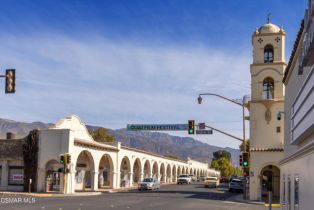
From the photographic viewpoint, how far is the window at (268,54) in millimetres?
39594

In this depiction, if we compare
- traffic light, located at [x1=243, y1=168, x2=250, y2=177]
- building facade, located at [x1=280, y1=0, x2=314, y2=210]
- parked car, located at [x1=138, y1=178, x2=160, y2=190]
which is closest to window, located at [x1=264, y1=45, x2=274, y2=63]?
traffic light, located at [x1=243, y1=168, x2=250, y2=177]

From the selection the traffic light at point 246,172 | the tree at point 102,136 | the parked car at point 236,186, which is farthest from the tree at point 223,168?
the traffic light at point 246,172

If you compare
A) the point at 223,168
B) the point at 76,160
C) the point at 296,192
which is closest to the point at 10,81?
the point at 296,192

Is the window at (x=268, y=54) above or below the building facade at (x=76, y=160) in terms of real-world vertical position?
above

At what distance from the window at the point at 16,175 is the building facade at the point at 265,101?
2237cm

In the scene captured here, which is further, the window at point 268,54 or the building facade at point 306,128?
the window at point 268,54

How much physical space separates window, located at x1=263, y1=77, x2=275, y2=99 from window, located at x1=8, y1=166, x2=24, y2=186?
24459 mm

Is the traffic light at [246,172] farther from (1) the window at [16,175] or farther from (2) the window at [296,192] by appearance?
(2) the window at [296,192]

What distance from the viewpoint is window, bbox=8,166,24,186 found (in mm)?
46969

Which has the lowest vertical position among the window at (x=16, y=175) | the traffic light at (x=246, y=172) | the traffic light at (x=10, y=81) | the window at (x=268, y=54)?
the window at (x=16, y=175)

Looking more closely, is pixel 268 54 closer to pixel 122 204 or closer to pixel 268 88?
pixel 268 88

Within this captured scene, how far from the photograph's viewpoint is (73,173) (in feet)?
151

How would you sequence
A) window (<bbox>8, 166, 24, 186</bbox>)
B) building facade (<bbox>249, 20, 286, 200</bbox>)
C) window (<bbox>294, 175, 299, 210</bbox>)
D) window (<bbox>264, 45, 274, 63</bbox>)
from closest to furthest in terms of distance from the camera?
window (<bbox>294, 175, 299, 210</bbox>)
building facade (<bbox>249, 20, 286, 200</bbox>)
window (<bbox>264, 45, 274, 63</bbox>)
window (<bbox>8, 166, 24, 186</bbox>)

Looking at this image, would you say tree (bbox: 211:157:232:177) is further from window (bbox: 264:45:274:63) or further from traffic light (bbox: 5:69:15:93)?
traffic light (bbox: 5:69:15:93)
